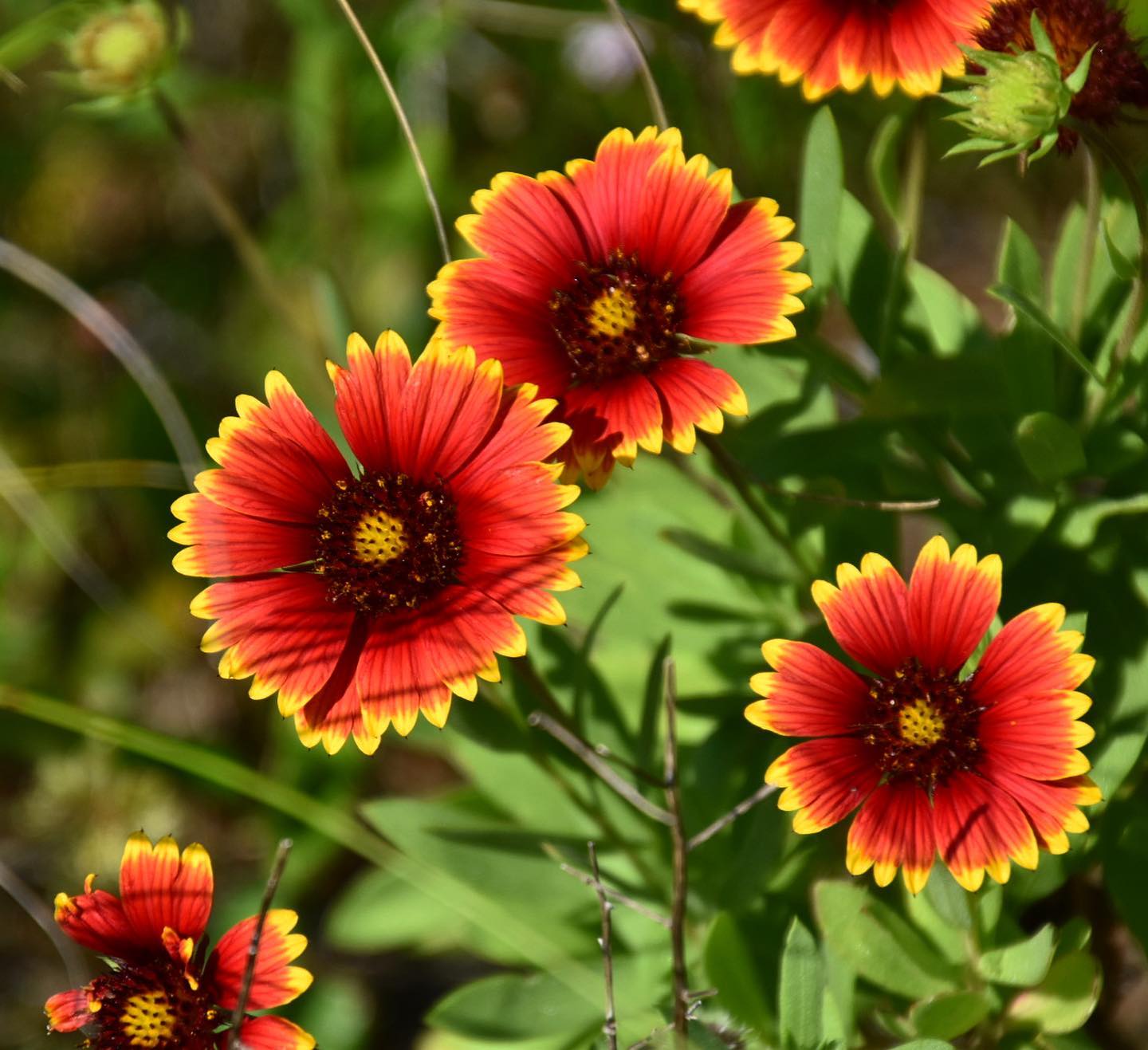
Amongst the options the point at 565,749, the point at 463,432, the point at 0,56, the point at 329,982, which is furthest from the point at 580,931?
the point at 0,56

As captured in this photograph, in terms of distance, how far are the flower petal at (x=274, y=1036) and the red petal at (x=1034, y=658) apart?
76 centimetres

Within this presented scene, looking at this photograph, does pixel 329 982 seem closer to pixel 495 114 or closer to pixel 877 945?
pixel 877 945

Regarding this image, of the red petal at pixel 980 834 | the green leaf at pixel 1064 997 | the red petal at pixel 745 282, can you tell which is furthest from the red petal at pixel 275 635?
the green leaf at pixel 1064 997

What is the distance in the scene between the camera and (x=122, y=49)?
167 cm

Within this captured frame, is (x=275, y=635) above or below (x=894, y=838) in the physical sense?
above

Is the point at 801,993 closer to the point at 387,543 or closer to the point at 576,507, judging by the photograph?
the point at 387,543

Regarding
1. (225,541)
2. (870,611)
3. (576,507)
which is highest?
(576,507)

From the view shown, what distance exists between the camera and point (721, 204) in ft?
4.38

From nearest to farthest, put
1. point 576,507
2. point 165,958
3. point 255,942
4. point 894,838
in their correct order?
1. point 255,942
2. point 894,838
3. point 165,958
4. point 576,507

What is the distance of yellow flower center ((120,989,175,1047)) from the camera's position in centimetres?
122

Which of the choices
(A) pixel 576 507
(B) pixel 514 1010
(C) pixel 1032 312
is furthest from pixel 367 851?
(C) pixel 1032 312

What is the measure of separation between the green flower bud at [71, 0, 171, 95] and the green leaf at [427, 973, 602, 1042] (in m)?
1.31

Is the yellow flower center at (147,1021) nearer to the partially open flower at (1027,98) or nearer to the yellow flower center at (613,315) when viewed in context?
the yellow flower center at (613,315)

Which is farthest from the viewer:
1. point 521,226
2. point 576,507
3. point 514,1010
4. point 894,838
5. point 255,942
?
point 576,507
